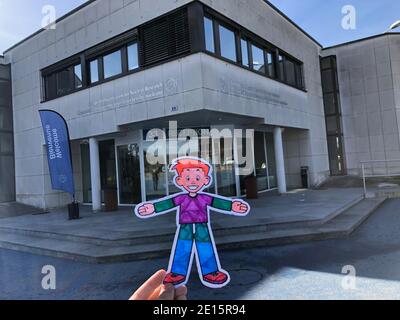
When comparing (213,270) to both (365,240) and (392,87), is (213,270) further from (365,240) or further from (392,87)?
(392,87)

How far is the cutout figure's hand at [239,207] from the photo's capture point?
3.73 meters

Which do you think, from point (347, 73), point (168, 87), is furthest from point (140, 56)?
point (347, 73)

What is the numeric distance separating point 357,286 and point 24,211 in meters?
13.4

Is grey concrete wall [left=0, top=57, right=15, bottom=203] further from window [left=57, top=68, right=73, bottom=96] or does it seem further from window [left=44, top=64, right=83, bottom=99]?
window [left=57, top=68, right=73, bottom=96]

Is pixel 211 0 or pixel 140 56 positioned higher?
pixel 211 0

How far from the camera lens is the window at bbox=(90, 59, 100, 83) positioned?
41.9 ft

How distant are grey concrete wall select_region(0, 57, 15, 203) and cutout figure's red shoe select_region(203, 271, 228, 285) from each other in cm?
1500

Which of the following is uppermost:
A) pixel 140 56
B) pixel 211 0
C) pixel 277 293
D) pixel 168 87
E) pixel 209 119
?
pixel 211 0

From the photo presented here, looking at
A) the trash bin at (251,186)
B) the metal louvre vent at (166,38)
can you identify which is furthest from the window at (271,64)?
the metal louvre vent at (166,38)

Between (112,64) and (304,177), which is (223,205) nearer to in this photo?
(112,64)

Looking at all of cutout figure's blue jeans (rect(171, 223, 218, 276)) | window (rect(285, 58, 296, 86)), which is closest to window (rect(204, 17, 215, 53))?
window (rect(285, 58, 296, 86))

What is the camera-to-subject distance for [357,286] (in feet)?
15.6

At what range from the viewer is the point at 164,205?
379 centimetres

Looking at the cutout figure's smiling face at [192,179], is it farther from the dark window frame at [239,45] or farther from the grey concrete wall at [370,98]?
the grey concrete wall at [370,98]
